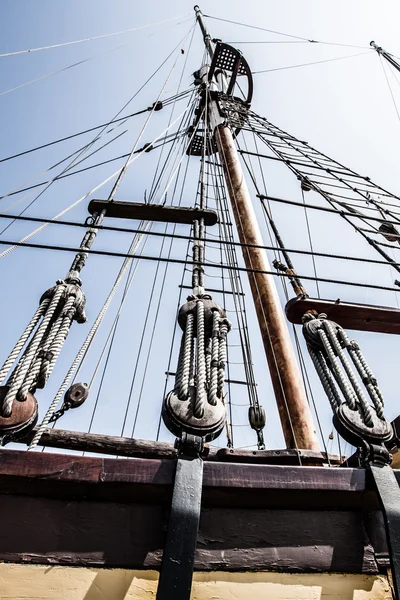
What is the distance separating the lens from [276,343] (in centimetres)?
416

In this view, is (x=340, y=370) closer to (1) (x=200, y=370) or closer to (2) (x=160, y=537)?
(1) (x=200, y=370)

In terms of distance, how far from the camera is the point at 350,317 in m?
3.27

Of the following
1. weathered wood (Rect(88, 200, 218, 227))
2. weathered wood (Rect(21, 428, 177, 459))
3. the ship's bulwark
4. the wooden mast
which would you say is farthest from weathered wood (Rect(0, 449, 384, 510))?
weathered wood (Rect(88, 200, 218, 227))

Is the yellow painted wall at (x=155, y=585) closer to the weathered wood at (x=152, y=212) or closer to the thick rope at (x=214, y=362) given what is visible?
the thick rope at (x=214, y=362)

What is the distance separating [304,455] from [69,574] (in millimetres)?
1152

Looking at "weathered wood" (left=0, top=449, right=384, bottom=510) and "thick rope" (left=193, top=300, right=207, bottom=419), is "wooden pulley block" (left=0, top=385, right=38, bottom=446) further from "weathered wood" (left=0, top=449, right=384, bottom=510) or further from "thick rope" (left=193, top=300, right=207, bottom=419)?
"thick rope" (left=193, top=300, right=207, bottom=419)

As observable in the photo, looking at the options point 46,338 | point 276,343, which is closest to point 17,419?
point 46,338

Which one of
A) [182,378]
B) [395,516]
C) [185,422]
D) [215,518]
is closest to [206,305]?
[182,378]

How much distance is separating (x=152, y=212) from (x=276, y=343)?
185cm

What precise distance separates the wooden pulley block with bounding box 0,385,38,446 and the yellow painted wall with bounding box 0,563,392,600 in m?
0.39

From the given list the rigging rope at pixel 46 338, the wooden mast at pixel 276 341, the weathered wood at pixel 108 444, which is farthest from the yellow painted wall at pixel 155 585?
the wooden mast at pixel 276 341

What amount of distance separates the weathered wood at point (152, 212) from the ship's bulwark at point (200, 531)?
2.84 meters

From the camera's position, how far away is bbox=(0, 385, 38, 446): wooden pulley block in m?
1.41

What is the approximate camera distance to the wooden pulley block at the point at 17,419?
1.41 m
